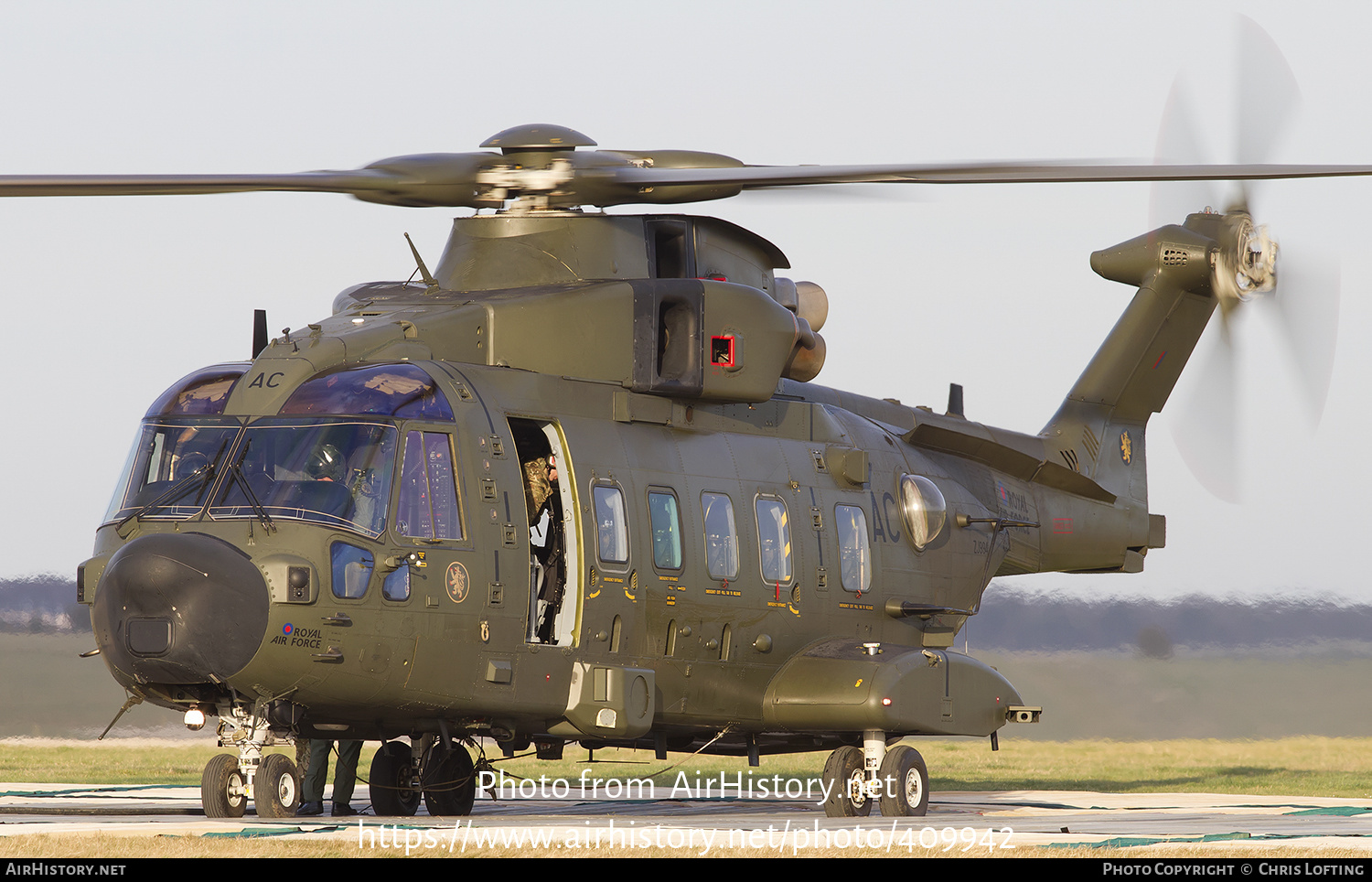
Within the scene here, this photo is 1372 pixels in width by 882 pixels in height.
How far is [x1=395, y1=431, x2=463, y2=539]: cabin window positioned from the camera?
12.6 metres

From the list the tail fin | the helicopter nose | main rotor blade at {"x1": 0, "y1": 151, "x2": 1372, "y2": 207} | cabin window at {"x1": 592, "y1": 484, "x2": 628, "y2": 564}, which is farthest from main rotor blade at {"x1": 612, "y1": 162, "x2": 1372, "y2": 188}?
the tail fin

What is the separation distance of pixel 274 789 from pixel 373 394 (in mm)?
2863

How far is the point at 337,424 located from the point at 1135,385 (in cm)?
1111

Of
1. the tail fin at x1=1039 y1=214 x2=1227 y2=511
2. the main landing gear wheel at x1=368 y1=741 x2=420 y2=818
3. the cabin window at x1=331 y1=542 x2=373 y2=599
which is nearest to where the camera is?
the cabin window at x1=331 y1=542 x2=373 y2=599

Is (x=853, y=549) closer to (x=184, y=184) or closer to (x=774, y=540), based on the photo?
(x=774, y=540)

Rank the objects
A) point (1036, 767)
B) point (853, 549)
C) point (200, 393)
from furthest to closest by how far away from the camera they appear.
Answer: point (1036, 767) → point (853, 549) → point (200, 393)

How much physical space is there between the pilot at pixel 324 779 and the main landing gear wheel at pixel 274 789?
6.76 feet

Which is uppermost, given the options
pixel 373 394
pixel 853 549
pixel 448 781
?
pixel 373 394

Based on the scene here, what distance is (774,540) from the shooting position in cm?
1559

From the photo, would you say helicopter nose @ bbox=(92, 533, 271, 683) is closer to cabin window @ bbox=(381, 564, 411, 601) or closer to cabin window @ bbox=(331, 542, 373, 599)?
cabin window @ bbox=(331, 542, 373, 599)

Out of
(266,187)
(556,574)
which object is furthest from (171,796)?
(266,187)

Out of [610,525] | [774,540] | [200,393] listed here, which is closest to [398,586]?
[610,525]

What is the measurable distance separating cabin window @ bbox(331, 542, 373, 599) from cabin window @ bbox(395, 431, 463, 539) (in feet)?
1.18

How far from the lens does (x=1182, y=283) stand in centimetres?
2012
